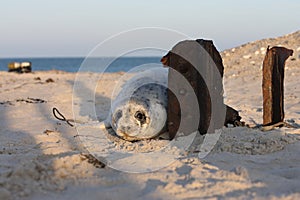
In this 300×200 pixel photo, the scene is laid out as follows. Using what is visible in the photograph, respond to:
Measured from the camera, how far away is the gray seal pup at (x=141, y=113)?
4.52 metres

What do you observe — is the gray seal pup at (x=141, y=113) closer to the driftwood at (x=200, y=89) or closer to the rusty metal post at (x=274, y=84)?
the driftwood at (x=200, y=89)

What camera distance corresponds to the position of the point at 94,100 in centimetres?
834

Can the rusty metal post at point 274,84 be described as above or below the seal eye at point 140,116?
above

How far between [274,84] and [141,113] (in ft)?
5.39

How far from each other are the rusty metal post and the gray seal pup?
3.99 feet

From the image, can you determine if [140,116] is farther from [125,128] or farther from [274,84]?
[274,84]

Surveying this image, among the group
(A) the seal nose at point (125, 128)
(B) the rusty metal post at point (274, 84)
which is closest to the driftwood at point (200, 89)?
(A) the seal nose at point (125, 128)

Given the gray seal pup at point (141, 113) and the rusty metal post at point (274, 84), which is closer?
the gray seal pup at point (141, 113)

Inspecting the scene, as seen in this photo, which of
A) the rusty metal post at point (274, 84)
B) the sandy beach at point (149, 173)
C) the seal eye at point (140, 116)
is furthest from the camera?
the rusty metal post at point (274, 84)

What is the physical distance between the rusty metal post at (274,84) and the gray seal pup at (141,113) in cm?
122

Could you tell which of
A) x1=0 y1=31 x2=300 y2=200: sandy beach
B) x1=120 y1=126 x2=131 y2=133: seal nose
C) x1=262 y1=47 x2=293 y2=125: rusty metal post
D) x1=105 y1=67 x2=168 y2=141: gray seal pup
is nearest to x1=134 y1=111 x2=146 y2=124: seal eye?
x1=105 y1=67 x2=168 y2=141: gray seal pup

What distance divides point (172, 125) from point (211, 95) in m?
0.54

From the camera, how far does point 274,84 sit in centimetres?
493

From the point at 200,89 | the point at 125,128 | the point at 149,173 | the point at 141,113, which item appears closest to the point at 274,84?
the point at 200,89
